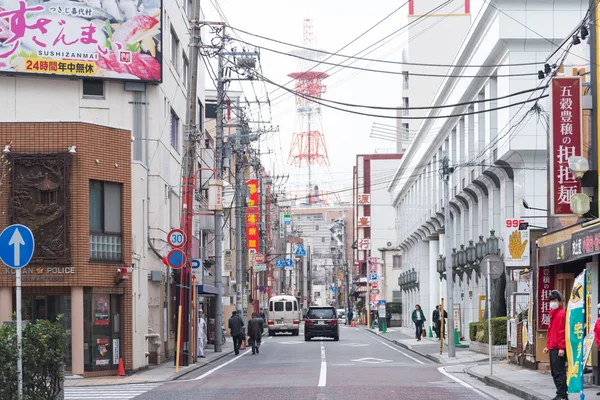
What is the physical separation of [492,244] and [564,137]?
18784mm

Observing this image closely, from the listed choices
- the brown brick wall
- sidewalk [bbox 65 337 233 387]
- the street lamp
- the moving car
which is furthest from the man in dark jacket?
the moving car

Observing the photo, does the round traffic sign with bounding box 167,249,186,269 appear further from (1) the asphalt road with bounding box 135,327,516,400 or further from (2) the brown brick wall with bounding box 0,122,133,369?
(1) the asphalt road with bounding box 135,327,516,400

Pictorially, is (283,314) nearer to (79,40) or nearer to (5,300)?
(79,40)

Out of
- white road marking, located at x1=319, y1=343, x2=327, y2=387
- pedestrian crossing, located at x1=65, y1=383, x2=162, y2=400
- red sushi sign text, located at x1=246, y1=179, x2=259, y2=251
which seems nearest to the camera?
pedestrian crossing, located at x1=65, y1=383, x2=162, y2=400

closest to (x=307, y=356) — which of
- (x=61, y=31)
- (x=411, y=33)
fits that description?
(x=61, y=31)

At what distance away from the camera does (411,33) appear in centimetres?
8906

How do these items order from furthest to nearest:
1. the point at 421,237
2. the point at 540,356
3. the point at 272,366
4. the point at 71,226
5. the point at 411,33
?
the point at 411,33
the point at 421,237
the point at 272,366
the point at 71,226
the point at 540,356

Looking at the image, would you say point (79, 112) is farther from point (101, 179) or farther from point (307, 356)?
point (307, 356)

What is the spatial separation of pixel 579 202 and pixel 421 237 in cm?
5052

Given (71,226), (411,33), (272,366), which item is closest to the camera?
(71,226)

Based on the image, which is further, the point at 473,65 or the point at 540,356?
the point at 473,65

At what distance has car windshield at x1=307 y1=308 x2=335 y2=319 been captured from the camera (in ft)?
170

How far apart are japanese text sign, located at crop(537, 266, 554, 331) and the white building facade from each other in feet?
18.1

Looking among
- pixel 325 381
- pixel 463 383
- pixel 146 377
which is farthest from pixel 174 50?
pixel 463 383
